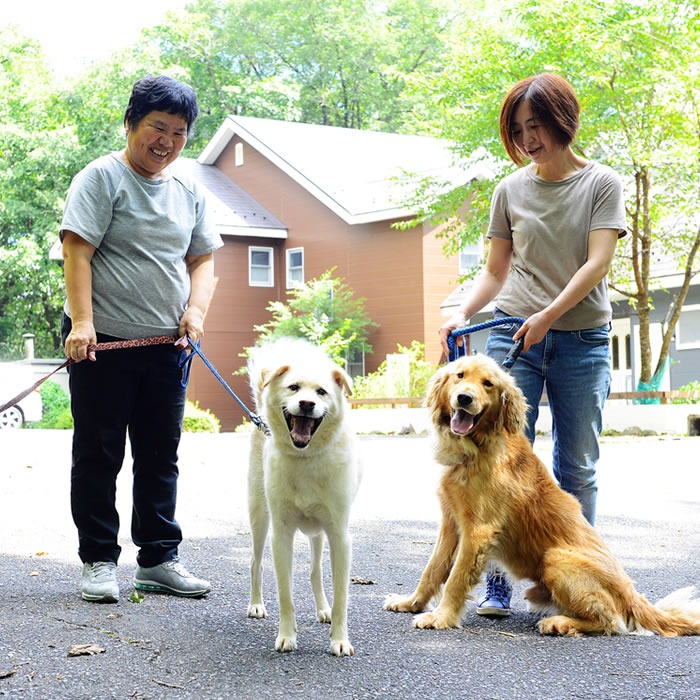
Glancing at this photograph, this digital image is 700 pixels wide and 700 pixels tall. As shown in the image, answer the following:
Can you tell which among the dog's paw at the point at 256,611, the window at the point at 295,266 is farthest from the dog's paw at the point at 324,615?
the window at the point at 295,266

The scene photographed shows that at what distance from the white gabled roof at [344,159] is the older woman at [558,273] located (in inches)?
888

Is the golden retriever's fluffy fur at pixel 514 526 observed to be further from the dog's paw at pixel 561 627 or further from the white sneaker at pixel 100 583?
the white sneaker at pixel 100 583

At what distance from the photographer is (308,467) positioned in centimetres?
428

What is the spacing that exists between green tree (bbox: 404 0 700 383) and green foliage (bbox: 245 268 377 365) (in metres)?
6.99

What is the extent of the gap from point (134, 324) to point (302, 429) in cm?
133

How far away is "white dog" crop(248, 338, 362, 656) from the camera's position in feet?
13.7

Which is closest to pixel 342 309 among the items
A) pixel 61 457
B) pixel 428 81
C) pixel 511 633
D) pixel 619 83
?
pixel 428 81

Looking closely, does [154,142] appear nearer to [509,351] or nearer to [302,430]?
[302,430]

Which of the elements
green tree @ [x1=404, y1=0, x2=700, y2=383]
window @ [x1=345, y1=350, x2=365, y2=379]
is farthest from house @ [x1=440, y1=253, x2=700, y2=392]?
window @ [x1=345, y1=350, x2=365, y2=379]

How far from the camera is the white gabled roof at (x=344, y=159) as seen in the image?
1182 inches

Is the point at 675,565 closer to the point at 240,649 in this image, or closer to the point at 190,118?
the point at 240,649

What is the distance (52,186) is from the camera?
39.7 meters

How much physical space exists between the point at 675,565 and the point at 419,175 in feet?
65.3

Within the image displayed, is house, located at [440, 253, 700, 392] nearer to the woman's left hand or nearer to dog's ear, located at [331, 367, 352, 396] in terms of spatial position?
the woman's left hand
